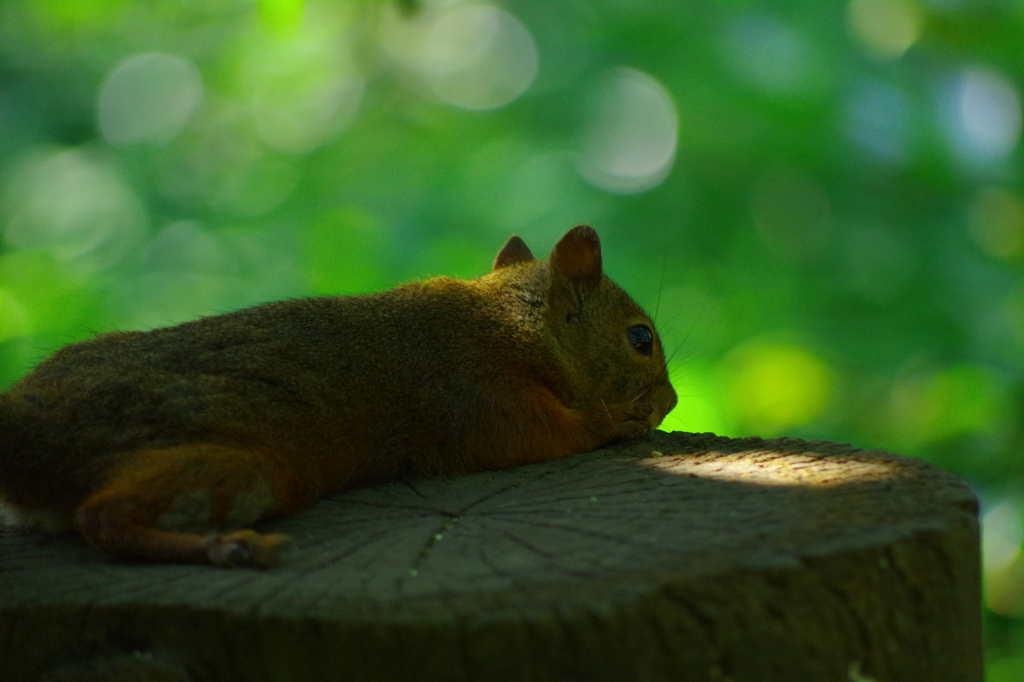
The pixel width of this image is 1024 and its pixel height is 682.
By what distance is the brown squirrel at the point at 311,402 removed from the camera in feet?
7.69

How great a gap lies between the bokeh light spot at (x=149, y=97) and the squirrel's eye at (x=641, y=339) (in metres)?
3.67

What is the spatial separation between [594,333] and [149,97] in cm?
390

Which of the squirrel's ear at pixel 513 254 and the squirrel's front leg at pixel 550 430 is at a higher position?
the squirrel's ear at pixel 513 254

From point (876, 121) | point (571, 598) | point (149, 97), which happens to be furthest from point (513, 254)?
point (149, 97)

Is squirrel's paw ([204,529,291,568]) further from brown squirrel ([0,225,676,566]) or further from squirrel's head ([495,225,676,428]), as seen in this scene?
squirrel's head ([495,225,676,428])

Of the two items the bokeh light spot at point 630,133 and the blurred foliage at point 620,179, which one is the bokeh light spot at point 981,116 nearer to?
the blurred foliage at point 620,179

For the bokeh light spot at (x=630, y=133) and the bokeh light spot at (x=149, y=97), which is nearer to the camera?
the bokeh light spot at (x=630, y=133)

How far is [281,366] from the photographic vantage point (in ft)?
9.20

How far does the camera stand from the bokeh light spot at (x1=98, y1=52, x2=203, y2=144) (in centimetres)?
589

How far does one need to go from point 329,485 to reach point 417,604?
3.61ft

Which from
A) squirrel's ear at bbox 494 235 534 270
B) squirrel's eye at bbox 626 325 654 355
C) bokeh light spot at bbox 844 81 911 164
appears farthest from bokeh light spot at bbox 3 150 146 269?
bokeh light spot at bbox 844 81 911 164

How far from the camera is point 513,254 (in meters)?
4.23

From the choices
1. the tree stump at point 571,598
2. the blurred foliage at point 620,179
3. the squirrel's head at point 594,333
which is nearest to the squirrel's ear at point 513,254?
the squirrel's head at point 594,333

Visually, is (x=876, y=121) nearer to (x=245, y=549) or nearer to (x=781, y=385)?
(x=781, y=385)
